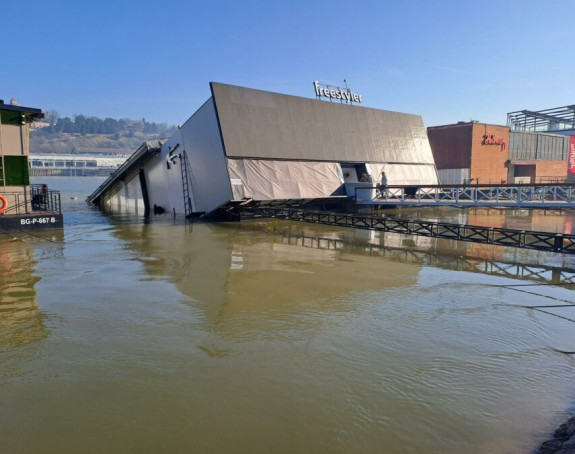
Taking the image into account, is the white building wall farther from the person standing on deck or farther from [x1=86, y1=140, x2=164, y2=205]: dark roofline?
the person standing on deck

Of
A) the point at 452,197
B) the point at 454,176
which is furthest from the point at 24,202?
the point at 454,176

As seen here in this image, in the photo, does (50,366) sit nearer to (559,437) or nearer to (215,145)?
(559,437)

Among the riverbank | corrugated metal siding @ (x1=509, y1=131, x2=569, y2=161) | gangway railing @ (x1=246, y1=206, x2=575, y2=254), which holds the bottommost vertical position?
the riverbank

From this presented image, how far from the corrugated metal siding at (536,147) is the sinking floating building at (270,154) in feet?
70.5

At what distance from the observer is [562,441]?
4172mm

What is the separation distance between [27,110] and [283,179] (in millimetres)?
13211

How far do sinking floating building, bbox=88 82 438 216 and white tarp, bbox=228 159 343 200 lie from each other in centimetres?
6

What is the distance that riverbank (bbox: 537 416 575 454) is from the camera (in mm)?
3922

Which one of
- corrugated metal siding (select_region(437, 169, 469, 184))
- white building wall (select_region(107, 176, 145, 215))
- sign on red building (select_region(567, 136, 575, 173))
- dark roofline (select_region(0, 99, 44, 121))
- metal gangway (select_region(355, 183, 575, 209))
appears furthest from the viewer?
sign on red building (select_region(567, 136, 575, 173))

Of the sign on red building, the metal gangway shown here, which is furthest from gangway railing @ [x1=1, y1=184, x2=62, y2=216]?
the sign on red building

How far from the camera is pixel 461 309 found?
8.50 m

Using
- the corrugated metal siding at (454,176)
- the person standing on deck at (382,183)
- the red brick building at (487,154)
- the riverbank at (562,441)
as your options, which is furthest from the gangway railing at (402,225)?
the red brick building at (487,154)

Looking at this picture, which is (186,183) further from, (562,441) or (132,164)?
(562,441)

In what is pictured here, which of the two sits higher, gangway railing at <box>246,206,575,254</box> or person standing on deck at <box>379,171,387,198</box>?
person standing on deck at <box>379,171,387,198</box>
